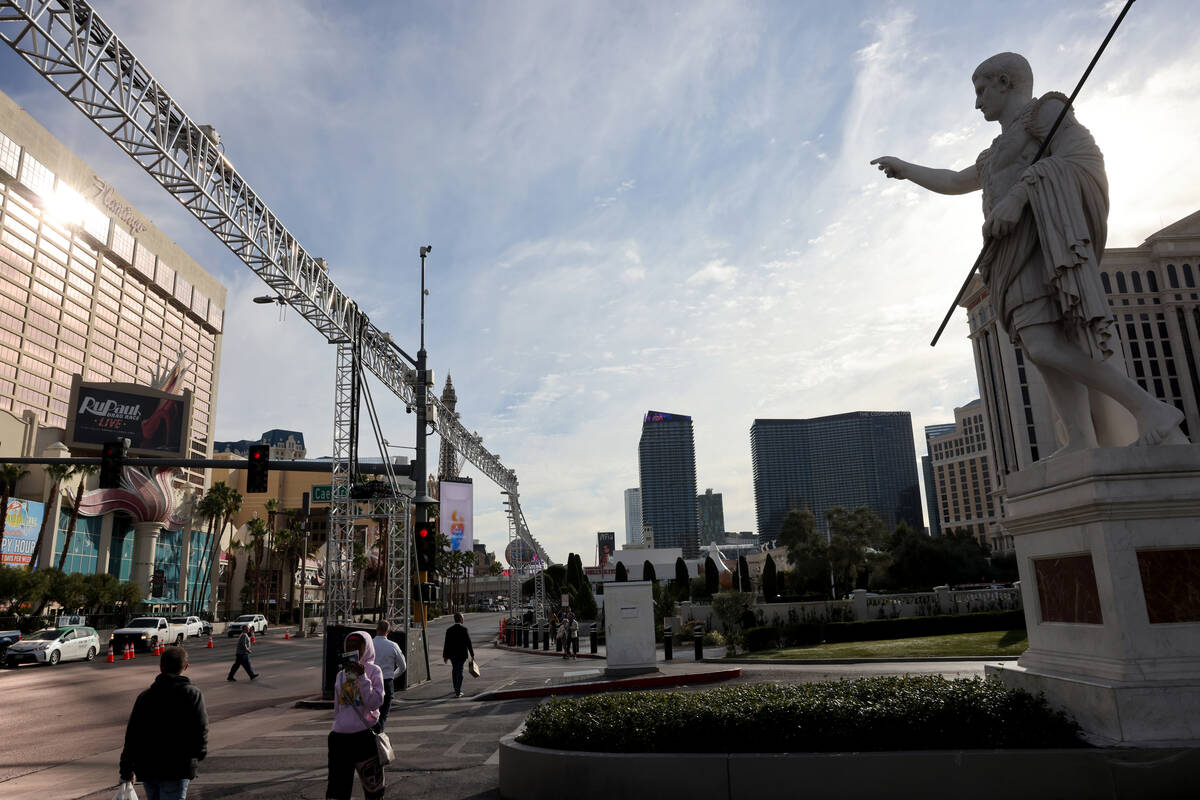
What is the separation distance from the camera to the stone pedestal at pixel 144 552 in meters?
70.0

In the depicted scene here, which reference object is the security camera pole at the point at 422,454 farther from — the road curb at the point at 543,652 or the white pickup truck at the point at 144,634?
the white pickup truck at the point at 144,634

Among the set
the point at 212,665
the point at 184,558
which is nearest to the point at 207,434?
the point at 184,558

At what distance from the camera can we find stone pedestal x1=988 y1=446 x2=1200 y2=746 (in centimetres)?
520

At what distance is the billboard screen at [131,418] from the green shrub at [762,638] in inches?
2409

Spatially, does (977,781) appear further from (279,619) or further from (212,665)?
(279,619)

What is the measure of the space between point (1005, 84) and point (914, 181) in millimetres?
1134

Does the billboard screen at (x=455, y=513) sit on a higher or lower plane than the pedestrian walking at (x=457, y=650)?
higher

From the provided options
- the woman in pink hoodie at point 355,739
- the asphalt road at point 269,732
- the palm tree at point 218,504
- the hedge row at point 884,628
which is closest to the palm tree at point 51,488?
the palm tree at point 218,504

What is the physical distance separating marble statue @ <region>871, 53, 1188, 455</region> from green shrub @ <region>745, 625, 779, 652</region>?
19028mm

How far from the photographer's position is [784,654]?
2117cm

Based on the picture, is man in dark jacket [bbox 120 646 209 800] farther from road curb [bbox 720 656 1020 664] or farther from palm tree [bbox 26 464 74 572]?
palm tree [bbox 26 464 74 572]

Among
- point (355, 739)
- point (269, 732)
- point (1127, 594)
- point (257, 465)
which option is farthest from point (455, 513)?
point (1127, 594)

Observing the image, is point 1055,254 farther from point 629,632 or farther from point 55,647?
point 55,647

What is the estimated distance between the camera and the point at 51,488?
59.1 meters
